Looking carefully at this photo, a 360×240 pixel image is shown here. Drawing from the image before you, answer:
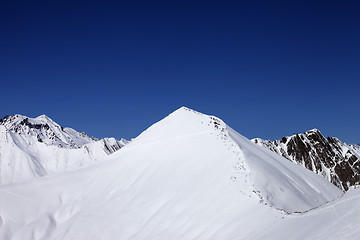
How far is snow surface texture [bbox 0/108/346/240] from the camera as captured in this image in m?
27.7

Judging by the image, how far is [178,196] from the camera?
3709cm

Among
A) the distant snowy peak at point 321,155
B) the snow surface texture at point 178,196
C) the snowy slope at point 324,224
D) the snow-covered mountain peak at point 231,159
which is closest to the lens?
the snowy slope at point 324,224

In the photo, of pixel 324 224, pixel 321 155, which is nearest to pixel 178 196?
pixel 324 224

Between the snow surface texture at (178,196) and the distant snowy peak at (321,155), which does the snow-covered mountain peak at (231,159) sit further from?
the distant snowy peak at (321,155)

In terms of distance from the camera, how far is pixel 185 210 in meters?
34.1

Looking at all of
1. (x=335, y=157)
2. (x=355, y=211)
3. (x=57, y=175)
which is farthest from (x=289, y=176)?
(x=335, y=157)

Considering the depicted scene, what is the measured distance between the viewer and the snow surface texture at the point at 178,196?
27703 millimetres

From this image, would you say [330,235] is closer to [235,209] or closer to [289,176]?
[235,209]

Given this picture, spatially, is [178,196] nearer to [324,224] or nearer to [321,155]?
[324,224]

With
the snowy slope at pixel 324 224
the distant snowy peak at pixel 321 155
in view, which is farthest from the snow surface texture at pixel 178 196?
the distant snowy peak at pixel 321 155

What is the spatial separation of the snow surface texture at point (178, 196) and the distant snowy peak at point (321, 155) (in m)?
134

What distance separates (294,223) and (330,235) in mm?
5385

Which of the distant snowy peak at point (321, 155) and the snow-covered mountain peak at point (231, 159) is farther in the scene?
the distant snowy peak at point (321, 155)

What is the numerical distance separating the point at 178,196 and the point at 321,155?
6715 inches
